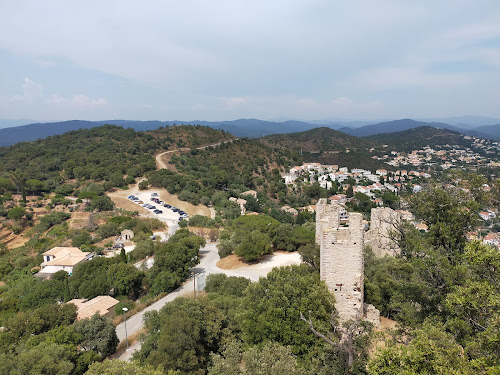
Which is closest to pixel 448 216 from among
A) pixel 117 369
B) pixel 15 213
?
pixel 117 369

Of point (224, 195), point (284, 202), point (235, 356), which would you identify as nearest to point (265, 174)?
point (284, 202)

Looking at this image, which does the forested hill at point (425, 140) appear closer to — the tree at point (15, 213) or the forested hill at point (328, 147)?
the forested hill at point (328, 147)

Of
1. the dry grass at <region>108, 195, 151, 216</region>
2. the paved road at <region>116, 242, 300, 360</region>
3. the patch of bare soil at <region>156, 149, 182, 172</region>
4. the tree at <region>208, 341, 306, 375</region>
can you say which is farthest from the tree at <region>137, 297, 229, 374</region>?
the patch of bare soil at <region>156, 149, 182, 172</region>

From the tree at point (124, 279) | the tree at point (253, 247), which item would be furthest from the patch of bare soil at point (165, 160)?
the tree at point (253, 247)

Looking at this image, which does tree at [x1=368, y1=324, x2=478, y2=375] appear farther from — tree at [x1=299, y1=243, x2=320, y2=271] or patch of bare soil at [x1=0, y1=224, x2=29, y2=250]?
patch of bare soil at [x1=0, y1=224, x2=29, y2=250]

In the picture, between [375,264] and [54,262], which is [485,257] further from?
[54,262]

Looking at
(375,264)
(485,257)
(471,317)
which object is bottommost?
(375,264)
